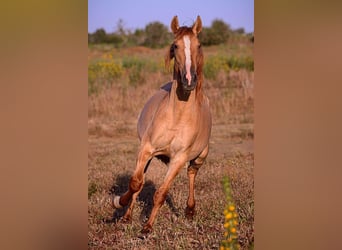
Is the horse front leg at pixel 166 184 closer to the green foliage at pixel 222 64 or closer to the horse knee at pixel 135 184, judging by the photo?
the horse knee at pixel 135 184

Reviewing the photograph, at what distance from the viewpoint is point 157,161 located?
3877mm

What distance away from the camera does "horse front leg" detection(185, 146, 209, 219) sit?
335 centimetres

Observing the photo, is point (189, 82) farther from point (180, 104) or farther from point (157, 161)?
point (157, 161)

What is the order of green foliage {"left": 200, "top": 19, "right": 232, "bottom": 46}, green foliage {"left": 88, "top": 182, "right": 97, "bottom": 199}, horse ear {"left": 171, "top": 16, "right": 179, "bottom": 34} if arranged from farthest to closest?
1. green foliage {"left": 200, "top": 19, "right": 232, "bottom": 46}
2. green foliage {"left": 88, "top": 182, "right": 97, "bottom": 199}
3. horse ear {"left": 171, "top": 16, "right": 179, "bottom": 34}

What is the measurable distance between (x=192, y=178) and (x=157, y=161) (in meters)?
0.45

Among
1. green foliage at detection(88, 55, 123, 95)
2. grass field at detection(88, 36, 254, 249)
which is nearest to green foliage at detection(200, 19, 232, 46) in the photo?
grass field at detection(88, 36, 254, 249)

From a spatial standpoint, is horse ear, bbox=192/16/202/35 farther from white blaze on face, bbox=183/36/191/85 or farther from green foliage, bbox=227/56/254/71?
green foliage, bbox=227/56/254/71

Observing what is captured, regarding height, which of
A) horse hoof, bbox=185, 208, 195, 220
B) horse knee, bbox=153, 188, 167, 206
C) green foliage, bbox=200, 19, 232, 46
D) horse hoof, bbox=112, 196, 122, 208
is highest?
green foliage, bbox=200, 19, 232, 46

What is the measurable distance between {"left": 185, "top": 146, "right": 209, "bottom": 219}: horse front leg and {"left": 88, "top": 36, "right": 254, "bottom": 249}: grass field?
4 cm

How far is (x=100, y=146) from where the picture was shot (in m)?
4.05

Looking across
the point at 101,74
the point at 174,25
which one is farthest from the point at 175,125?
the point at 101,74
